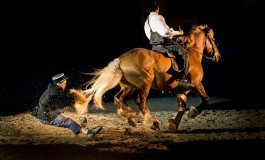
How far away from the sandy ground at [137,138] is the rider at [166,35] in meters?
1.28

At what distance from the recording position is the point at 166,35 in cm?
916

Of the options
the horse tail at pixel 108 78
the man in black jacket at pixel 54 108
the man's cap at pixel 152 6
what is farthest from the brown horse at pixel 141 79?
the man in black jacket at pixel 54 108

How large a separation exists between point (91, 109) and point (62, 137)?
4.45 metres

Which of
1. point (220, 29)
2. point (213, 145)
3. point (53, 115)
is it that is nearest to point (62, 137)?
point (53, 115)

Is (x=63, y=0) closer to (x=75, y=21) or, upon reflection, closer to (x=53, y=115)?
(x=75, y=21)

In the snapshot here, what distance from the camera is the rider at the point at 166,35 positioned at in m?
9.16

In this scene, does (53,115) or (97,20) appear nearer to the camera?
(53,115)

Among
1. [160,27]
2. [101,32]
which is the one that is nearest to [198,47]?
[160,27]

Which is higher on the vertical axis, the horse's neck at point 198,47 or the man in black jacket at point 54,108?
the horse's neck at point 198,47

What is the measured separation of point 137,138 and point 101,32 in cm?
2427

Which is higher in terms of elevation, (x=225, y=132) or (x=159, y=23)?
(x=159, y=23)

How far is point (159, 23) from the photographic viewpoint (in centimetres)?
914

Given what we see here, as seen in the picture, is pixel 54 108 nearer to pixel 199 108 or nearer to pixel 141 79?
pixel 141 79

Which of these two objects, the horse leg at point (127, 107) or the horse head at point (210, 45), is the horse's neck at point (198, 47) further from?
the horse leg at point (127, 107)
